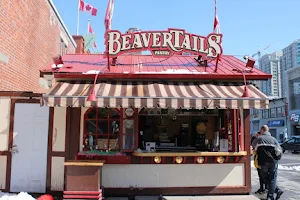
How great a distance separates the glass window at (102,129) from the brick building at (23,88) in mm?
1099

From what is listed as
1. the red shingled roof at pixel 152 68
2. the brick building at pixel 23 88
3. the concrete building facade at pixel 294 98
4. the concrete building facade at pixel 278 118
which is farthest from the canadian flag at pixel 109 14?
the concrete building facade at pixel 278 118

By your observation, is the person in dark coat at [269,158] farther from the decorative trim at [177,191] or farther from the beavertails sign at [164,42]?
the beavertails sign at [164,42]

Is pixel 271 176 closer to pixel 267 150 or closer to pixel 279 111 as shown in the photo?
pixel 267 150

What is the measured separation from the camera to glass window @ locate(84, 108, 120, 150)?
7832 millimetres

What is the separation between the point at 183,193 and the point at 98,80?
3.49m

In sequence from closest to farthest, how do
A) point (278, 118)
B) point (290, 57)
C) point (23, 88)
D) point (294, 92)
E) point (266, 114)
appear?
point (23, 88), point (294, 92), point (278, 118), point (266, 114), point (290, 57)

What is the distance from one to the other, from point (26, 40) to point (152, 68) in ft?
18.9

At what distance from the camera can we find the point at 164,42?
7922mm

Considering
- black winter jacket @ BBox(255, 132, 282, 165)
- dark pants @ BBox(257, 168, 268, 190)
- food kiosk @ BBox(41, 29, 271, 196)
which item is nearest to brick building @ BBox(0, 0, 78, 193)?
food kiosk @ BBox(41, 29, 271, 196)

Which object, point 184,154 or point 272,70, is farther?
point 272,70

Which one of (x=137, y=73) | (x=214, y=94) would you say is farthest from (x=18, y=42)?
(x=214, y=94)

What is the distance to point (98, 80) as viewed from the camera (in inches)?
302

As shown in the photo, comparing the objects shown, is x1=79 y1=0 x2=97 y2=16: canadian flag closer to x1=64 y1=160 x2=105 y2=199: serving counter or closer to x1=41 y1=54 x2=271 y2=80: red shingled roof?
x1=41 y1=54 x2=271 y2=80: red shingled roof

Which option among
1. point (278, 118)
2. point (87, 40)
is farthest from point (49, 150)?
point (278, 118)
